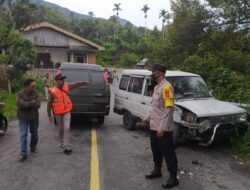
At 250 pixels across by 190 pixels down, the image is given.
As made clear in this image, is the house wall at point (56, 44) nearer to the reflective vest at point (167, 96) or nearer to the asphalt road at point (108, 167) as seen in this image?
the asphalt road at point (108, 167)

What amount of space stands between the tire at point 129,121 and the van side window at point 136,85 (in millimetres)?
791

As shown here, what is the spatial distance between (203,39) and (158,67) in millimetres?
14554

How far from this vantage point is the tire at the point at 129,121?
33.7ft

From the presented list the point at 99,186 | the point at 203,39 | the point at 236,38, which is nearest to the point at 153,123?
the point at 99,186

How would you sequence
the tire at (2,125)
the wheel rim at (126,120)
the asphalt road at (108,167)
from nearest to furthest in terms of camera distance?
1. the asphalt road at (108,167)
2. the tire at (2,125)
3. the wheel rim at (126,120)

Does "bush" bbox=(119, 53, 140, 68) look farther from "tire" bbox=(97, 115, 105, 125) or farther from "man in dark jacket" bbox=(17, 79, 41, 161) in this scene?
"man in dark jacket" bbox=(17, 79, 41, 161)

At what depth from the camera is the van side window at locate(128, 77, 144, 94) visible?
10010mm

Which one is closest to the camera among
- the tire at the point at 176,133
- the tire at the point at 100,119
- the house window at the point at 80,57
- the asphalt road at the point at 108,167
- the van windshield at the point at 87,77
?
the asphalt road at the point at 108,167

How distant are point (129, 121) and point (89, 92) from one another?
155 cm

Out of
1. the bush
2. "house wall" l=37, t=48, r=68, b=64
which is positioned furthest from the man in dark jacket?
the bush

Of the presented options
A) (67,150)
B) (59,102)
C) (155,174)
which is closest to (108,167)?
(155,174)

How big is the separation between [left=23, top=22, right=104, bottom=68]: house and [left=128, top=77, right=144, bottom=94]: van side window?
25.5m

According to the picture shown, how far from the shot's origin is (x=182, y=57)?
67.4 ft

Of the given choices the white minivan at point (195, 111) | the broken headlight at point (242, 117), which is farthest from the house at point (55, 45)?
the broken headlight at point (242, 117)
